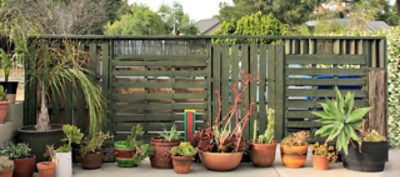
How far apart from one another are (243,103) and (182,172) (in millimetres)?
1229

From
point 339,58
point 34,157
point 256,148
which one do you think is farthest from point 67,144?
point 339,58

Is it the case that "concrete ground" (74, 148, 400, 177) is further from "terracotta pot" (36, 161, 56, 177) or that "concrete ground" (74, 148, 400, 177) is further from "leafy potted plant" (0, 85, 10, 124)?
"leafy potted plant" (0, 85, 10, 124)

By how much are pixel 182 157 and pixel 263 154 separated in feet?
2.94

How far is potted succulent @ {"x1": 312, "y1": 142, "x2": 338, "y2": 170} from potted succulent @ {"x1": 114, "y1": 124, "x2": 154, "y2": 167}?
1.73 m

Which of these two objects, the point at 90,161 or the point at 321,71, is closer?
the point at 90,161

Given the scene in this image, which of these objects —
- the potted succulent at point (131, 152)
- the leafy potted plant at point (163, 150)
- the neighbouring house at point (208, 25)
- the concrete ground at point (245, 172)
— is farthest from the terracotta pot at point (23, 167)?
the neighbouring house at point (208, 25)

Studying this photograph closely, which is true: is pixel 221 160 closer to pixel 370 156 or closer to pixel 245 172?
pixel 245 172

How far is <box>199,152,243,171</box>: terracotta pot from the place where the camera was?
503 centimetres

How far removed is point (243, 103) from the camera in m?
5.76

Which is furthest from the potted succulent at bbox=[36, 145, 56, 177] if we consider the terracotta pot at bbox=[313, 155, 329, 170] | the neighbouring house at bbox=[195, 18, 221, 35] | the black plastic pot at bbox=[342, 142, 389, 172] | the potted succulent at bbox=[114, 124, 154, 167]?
the neighbouring house at bbox=[195, 18, 221, 35]

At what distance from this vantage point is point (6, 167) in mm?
4328

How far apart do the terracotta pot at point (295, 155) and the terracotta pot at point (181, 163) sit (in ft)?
3.45

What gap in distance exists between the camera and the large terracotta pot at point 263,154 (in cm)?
525

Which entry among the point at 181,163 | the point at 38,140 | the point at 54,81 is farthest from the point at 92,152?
the point at 181,163
